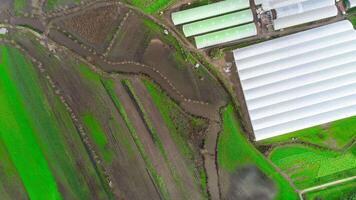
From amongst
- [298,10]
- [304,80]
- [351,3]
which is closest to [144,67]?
[304,80]

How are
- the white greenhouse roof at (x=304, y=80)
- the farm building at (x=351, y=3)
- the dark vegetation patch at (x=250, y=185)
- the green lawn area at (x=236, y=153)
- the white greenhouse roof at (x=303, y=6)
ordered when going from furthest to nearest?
the green lawn area at (x=236, y=153) < the dark vegetation patch at (x=250, y=185) < the white greenhouse roof at (x=303, y=6) < the farm building at (x=351, y=3) < the white greenhouse roof at (x=304, y=80)

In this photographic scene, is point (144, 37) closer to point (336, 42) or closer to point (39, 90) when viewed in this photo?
point (39, 90)

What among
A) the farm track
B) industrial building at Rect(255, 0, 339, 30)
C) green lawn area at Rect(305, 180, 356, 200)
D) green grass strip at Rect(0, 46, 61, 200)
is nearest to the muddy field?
the farm track

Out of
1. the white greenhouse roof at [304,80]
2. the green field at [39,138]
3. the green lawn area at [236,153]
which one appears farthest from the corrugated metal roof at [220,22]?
the green field at [39,138]

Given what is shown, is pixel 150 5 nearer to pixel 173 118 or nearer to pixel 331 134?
pixel 173 118

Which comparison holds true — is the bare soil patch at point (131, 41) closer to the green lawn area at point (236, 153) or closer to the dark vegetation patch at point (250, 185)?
the green lawn area at point (236, 153)

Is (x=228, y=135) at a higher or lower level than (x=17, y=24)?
lower

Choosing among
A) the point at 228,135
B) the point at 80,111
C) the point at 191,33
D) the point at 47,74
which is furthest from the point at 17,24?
the point at 228,135
